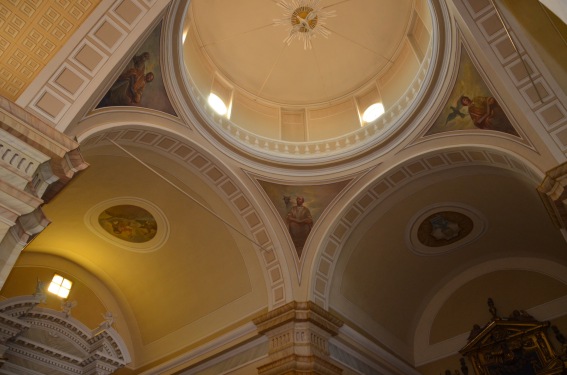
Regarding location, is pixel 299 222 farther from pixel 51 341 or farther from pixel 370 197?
pixel 51 341

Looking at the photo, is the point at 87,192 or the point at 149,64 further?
the point at 87,192

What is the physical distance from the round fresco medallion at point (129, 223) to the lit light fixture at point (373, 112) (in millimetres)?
6241

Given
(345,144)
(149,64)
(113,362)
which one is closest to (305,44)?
(345,144)

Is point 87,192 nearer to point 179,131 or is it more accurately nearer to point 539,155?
point 179,131

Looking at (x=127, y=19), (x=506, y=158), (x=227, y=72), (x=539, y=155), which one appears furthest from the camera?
(x=227, y=72)

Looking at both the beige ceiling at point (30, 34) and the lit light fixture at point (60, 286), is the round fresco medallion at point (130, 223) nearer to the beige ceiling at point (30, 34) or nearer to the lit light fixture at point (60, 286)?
the lit light fixture at point (60, 286)

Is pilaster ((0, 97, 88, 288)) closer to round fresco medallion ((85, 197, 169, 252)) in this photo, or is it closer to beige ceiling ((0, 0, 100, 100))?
beige ceiling ((0, 0, 100, 100))

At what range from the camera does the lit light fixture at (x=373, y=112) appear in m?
12.5

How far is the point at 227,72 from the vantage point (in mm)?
13164

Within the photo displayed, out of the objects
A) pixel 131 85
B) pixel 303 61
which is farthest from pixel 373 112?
pixel 131 85

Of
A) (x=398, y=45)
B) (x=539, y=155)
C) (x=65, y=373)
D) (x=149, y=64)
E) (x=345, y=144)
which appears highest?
(x=398, y=45)

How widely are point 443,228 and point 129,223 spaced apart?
8035 millimetres

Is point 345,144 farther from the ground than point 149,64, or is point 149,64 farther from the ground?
point 345,144

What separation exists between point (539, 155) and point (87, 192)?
375 inches
